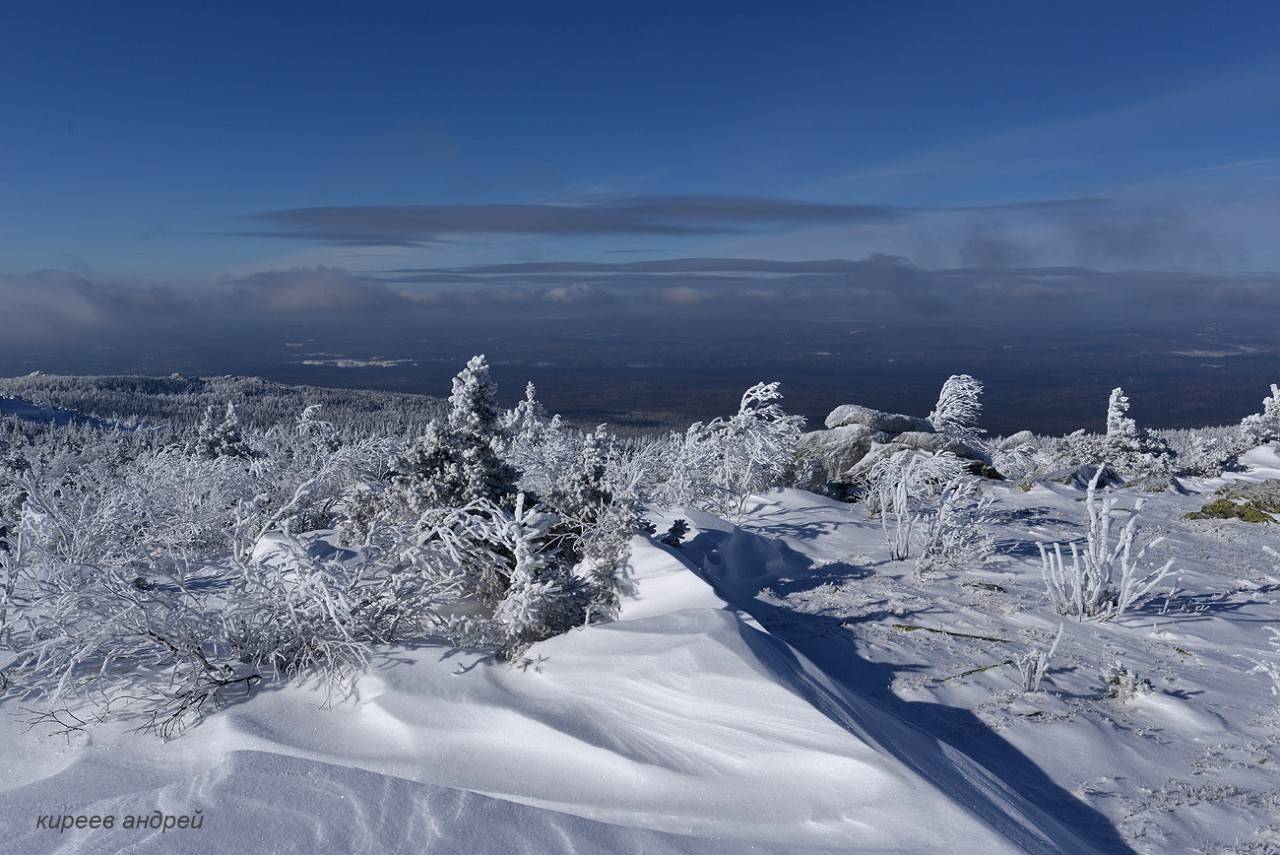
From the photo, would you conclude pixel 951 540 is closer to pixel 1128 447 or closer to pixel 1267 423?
pixel 1128 447

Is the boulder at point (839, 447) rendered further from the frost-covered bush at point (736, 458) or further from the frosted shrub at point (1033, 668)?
the frosted shrub at point (1033, 668)

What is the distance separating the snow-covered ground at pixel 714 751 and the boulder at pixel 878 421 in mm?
14700

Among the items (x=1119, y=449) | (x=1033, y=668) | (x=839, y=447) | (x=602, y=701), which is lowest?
(x=1119, y=449)

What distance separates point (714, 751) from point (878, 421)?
18710 mm

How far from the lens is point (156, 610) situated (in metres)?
4.90

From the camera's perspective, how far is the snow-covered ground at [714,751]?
322 cm

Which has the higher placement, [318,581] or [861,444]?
[318,581]

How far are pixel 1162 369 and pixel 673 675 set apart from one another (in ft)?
490

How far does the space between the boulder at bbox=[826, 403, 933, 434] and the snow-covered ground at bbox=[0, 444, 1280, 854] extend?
579 inches

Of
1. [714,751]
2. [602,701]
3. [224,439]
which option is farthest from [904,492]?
[224,439]

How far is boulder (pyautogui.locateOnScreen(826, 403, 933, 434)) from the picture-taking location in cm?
2117

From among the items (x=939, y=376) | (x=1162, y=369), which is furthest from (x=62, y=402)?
(x=1162, y=369)

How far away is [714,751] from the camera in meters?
3.88

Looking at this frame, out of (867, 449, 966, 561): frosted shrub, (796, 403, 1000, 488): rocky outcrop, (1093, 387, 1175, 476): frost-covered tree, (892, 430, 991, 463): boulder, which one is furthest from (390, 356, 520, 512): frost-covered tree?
(1093, 387, 1175, 476): frost-covered tree
